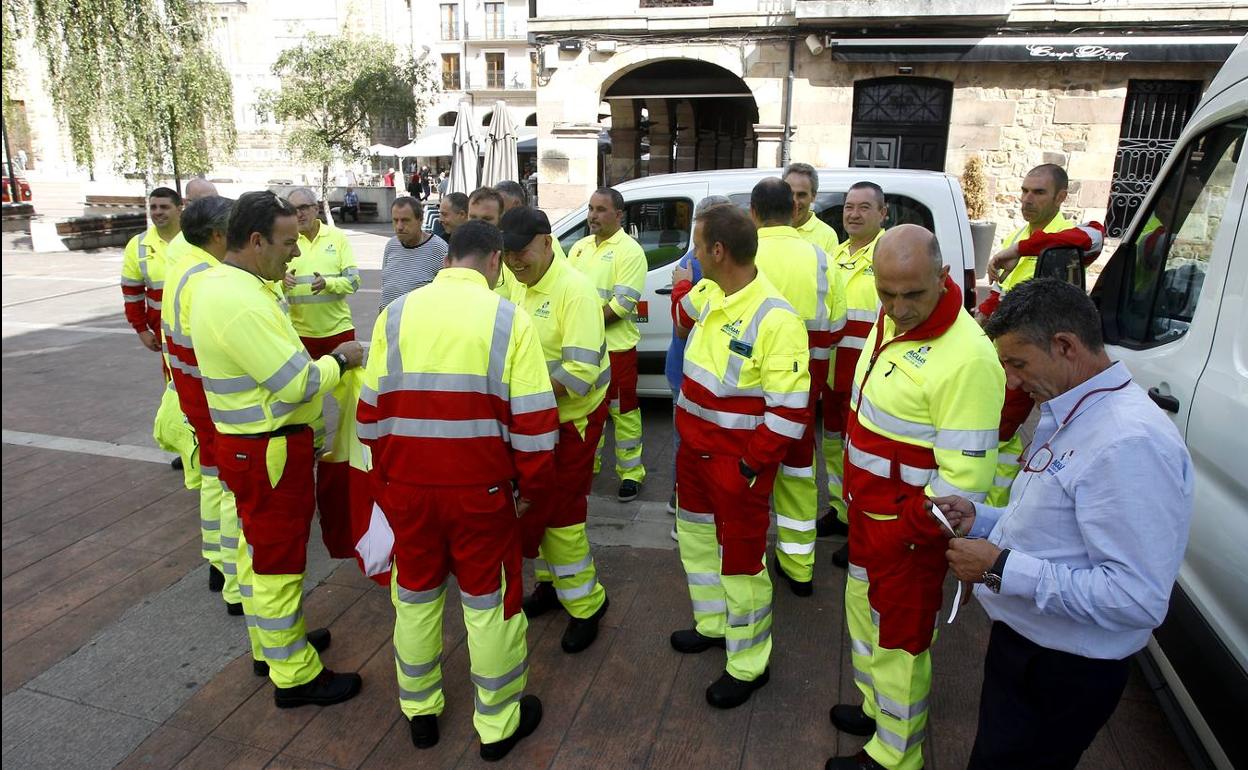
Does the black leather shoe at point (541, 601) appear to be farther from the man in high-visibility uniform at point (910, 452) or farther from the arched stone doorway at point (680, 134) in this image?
the arched stone doorway at point (680, 134)

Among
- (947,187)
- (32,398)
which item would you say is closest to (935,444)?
(947,187)

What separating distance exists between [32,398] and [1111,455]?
29.5 ft

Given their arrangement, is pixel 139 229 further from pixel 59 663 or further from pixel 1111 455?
pixel 1111 455

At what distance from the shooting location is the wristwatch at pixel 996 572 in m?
2.04

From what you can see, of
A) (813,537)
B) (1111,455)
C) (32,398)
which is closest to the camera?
(1111,455)

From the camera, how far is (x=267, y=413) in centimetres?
314

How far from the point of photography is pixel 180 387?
162 inches

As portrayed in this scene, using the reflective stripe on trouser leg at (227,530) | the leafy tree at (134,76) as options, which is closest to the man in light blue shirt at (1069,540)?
the reflective stripe on trouser leg at (227,530)

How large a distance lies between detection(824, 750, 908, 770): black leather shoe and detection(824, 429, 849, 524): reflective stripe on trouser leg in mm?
1986

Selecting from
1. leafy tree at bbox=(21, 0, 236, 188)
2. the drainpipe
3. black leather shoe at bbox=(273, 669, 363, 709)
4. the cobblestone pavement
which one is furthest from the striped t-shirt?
leafy tree at bbox=(21, 0, 236, 188)

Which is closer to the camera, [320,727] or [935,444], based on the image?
[935,444]

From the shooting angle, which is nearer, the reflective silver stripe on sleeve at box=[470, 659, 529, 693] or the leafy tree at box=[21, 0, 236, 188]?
the reflective silver stripe on sleeve at box=[470, 659, 529, 693]

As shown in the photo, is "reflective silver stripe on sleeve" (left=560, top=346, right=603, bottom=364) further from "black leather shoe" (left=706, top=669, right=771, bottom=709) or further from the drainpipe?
the drainpipe

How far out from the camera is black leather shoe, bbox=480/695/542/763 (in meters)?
2.98
